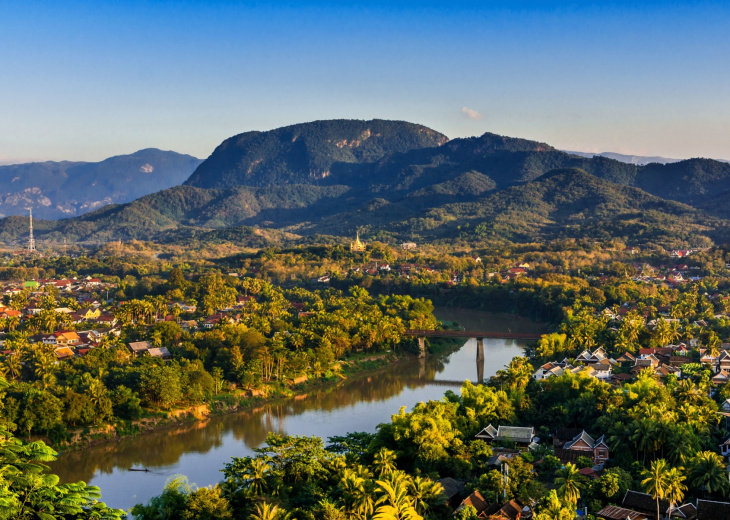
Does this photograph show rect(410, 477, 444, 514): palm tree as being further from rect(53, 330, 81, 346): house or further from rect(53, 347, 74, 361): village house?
rect(53, 330, 81, 346): house

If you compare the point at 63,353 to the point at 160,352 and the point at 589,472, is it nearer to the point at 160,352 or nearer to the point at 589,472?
the point at 160,352

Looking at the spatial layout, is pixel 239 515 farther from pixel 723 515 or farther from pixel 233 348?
pixel 233 348

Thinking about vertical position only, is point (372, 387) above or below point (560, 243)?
below

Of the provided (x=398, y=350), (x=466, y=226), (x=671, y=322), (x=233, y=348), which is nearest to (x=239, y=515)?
(x=233, y=348)

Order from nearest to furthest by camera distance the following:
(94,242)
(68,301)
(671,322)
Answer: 1. (671,322)
2. (68,301)
3. (94,242)

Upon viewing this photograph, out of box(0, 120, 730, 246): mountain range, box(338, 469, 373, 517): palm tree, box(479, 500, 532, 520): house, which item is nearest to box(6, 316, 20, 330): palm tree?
box(338, 469, 373, 517): palm tree

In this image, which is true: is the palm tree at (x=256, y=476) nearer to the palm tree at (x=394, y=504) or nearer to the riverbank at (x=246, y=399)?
the palm tree at (x=394, y=504)

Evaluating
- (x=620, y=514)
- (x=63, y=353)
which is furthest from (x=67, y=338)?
(x=620, y=514)

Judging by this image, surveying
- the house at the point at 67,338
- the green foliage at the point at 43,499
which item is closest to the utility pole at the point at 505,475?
the green foliage at the point at 43,499
